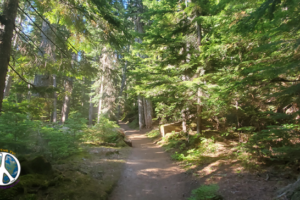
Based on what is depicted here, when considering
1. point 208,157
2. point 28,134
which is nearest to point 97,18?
point 28,134

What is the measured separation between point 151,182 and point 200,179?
180 cm

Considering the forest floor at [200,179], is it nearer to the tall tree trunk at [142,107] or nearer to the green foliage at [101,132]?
the green foliage at [101,132]

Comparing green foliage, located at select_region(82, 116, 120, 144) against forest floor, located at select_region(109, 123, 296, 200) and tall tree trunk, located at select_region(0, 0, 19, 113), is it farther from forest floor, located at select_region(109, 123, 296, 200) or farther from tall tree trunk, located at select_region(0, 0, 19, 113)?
tall tree trunk, located at select_region(0, 0, 19, 113)

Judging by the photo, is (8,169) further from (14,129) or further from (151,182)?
(151,182)

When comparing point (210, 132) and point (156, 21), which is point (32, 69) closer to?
point (156, 21)

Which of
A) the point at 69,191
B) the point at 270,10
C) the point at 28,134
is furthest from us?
the point at 28,134

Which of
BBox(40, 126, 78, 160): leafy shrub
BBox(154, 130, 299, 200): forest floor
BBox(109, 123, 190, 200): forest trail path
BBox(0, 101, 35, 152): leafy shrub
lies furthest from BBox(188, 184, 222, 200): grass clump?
BBox(0, 101, 35, 152): leafy shrub

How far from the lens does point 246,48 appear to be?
6.86m

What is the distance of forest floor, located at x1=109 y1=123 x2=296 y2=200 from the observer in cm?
420

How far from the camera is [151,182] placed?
5.94m

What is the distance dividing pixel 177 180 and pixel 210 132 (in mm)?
4477

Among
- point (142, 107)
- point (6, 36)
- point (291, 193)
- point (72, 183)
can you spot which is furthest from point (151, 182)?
point (142, 107)

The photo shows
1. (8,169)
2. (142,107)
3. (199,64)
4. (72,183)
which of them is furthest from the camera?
(142,107)

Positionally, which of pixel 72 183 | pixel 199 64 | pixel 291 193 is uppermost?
pixel 199 64
